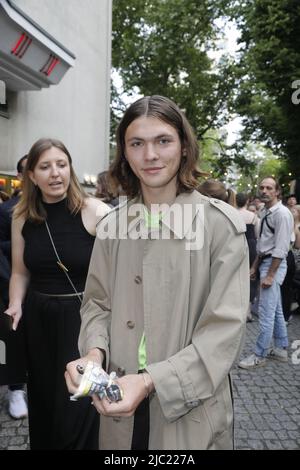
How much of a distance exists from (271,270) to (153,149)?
12.2ft

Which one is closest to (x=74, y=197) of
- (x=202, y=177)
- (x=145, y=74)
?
(x=202, y=177)

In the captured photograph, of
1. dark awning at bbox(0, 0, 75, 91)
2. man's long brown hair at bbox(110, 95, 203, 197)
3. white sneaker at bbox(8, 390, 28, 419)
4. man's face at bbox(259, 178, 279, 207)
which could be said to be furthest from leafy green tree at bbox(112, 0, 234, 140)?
man's long brown hair at bbox(110, 95, 203, 197)

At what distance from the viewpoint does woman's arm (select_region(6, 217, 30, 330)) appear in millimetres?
2621

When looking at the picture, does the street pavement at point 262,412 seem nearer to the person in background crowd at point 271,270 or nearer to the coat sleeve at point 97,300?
the person in background crowd at point 271,270

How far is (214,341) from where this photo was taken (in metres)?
1.38

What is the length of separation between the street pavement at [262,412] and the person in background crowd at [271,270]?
7.3 inches

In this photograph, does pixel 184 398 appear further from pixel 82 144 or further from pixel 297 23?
pixel 297 23

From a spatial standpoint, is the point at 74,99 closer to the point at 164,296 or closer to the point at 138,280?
the point at 138,280

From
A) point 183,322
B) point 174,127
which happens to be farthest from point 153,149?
point 183,322

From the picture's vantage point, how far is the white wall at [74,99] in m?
7.84

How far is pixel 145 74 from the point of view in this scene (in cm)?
2106

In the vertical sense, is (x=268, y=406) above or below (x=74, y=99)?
below

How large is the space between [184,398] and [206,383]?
0.08 meters
